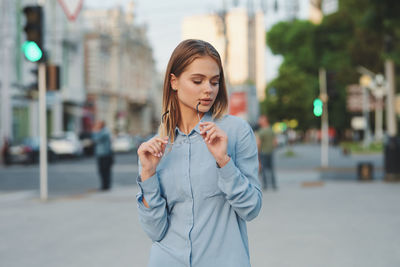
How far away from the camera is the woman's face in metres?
2.11

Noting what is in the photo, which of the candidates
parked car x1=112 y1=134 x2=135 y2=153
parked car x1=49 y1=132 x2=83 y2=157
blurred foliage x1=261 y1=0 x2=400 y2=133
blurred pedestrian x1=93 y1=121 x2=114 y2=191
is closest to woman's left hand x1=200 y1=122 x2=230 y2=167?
blurred pedestrian x1=93 y1=121 x2=114 y2=191

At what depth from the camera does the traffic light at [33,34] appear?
11.0m

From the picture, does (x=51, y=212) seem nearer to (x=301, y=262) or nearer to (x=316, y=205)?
(x=316, y=205)

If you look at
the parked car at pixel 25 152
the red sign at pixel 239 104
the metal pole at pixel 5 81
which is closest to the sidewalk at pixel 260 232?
the parked car at pixel 25 152

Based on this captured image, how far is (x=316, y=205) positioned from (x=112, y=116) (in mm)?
47858

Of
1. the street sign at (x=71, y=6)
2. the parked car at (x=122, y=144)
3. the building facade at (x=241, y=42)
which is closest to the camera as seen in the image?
the street sign at (x=71, y=6)

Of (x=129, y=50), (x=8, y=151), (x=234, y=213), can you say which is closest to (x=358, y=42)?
(x=8, y=151)

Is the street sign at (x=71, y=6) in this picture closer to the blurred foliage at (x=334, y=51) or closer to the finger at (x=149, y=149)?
the blurred foliage at (x=334, y=51)

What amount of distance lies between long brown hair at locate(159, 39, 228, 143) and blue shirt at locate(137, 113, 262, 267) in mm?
105

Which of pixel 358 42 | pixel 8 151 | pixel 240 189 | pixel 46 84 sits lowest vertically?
pixel 8 151

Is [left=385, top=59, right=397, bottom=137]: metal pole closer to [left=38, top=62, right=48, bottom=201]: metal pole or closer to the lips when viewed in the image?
[left=38, top=62, right=48, bottom=201]: metal pole

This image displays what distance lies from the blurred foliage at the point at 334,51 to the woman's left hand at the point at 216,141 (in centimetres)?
1200

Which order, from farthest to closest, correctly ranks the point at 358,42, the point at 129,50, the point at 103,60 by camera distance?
the point at 129,50 → the point at 103,60 → the point at 358,42

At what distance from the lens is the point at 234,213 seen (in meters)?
2.12
